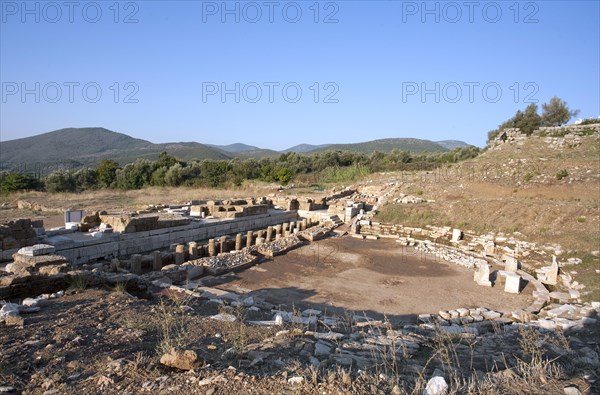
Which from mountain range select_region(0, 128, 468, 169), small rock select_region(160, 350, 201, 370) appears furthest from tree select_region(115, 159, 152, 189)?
mountain range select_region(0, 128, 468, 169)

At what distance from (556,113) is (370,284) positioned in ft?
124

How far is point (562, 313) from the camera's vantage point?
30.0 ft

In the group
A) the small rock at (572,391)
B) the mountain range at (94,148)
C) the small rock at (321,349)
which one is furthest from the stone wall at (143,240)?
the mountain range at (94,148)

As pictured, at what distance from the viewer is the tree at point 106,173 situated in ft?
108

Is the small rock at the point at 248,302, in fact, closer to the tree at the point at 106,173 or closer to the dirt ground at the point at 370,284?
the dirt ground at the point at 370,284

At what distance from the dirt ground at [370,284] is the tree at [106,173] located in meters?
24.2

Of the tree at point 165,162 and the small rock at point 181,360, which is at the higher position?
the tree at point 165,162

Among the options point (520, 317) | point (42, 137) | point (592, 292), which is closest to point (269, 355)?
point (520, 317)

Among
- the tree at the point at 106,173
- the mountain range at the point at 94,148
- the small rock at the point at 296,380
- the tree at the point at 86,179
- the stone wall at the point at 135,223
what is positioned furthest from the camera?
the mountain range at the point at 94,148

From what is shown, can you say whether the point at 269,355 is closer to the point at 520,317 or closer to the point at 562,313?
the point at 520,317

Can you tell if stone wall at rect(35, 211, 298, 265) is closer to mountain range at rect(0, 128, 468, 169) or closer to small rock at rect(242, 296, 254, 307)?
small rock at rect(242, 296, 254, 307)

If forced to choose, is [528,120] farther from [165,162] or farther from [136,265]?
[136,265]

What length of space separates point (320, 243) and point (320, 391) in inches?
523

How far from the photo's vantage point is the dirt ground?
1013cm
